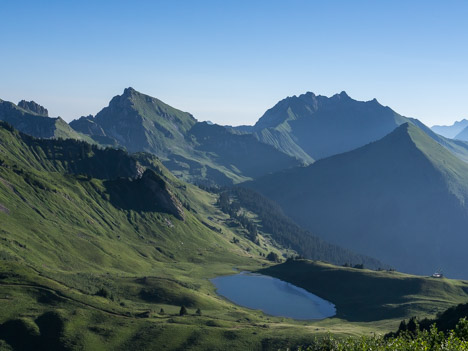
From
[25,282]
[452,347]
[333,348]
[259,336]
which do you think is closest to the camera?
[452,347]

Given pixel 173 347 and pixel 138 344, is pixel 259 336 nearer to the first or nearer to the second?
pixel 173 347

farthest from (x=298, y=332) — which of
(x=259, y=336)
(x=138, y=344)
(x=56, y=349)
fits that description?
(x=56, y=349)

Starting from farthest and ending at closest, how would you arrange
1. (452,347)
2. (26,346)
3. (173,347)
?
(173,347), (26,346), (452,347)

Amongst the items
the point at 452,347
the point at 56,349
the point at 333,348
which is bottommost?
the point at 56,349

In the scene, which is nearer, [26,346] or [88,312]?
[26,346]

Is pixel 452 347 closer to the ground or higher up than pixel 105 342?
higher up

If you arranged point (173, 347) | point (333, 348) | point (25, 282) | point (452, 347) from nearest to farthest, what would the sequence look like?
point (452, 347), point (333, 348), point (173, 347), point (25, 282)

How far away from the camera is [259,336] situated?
167 m

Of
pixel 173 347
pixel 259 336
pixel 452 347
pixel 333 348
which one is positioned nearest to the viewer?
pixel 452 347

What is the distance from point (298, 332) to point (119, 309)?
239ft

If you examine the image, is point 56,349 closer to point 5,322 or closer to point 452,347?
point 5,322

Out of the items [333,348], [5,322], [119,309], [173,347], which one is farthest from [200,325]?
[333,348]

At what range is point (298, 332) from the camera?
174 m

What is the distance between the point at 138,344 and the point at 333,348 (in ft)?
331
